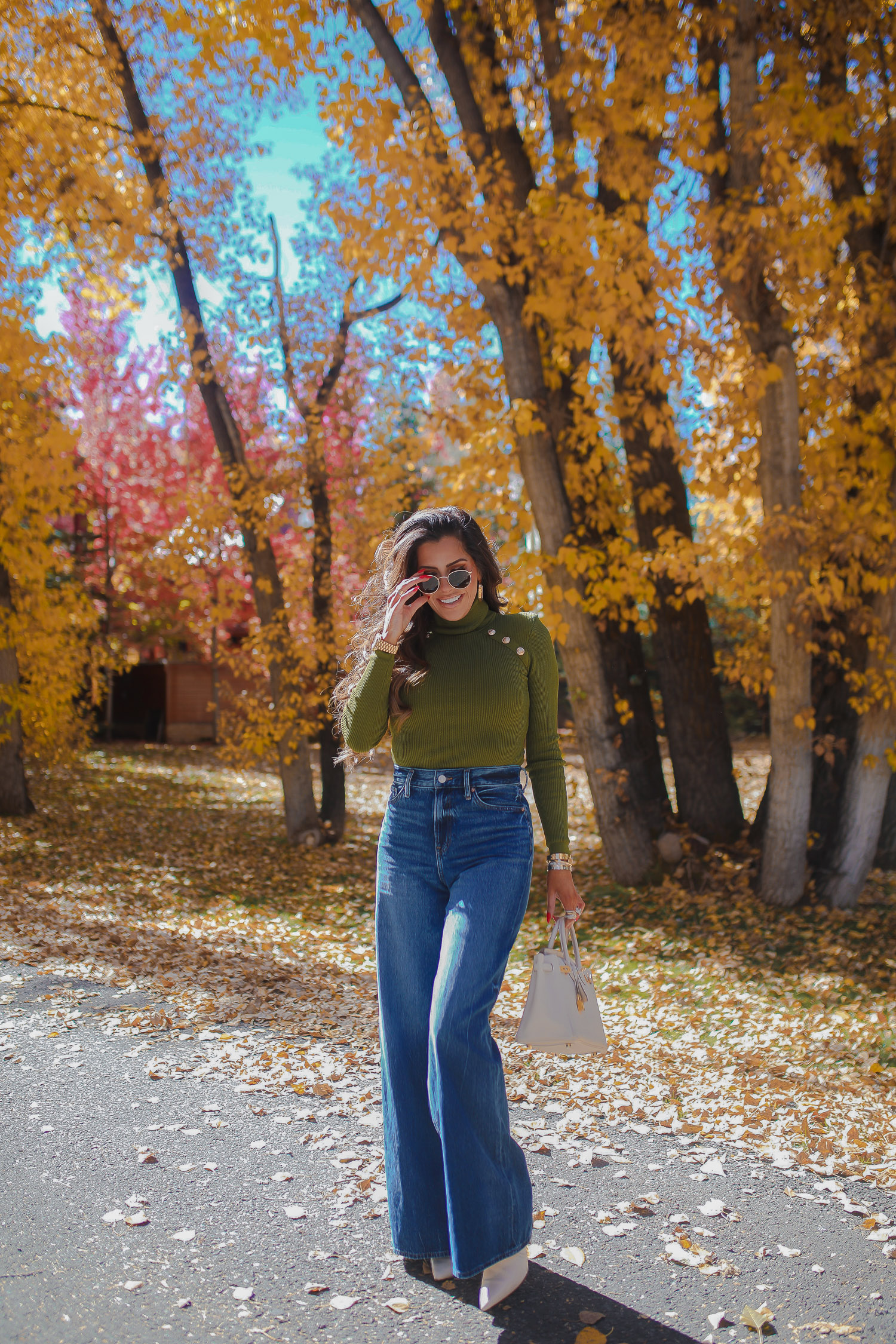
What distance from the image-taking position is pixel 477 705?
236 cm

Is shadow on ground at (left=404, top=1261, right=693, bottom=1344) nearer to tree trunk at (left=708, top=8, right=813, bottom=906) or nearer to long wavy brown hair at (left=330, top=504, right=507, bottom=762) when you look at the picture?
long wavy brown hair at (left=330, top=504, right=507, bottom=762)

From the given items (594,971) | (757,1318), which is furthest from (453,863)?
(594,971)

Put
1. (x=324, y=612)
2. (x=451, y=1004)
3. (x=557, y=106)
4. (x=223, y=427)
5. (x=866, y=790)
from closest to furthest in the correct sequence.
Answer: (x=451, y=1004) < (x=866, y=790) < (x=557, y=106) < (x=223, y=427) < (x=324, y=612)

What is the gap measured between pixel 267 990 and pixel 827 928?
3302 mm

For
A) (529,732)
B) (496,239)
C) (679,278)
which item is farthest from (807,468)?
(529,732)

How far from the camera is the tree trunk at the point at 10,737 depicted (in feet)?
30.1

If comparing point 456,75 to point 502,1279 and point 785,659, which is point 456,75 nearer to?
point 785,659

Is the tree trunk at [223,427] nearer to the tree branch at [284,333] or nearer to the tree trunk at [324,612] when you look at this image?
the tree trunk at [324,612]

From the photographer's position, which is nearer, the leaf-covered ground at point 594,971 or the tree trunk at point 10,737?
the leaf-covered ground at point 594,971

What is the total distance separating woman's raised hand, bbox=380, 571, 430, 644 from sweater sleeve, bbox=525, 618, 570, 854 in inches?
14.0

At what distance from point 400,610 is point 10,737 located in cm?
848

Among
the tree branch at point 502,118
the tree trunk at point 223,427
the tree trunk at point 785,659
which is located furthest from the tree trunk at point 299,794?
the tree branch at point 502,118

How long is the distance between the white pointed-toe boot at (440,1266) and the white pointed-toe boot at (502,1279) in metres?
0.10

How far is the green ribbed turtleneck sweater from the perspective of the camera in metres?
2.35
